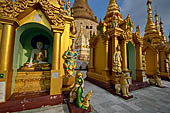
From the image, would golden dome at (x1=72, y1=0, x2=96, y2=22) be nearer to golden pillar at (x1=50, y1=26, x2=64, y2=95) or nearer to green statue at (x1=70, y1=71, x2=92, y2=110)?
golden pillar at (x1=50, y1=26, x2=64, y2=95)

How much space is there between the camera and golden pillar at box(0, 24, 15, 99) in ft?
10.1

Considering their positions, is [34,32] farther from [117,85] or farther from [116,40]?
[117,85]

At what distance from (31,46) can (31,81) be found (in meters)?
2.71

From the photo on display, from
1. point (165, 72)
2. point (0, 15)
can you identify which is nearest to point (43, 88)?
point (0, 15)

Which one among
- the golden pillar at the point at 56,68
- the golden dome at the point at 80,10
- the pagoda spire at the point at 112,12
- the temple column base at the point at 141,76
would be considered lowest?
the temple column base at the point at 141,76

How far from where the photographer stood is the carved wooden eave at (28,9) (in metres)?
3.31

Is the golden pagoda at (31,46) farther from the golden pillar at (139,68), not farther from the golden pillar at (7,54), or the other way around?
the golden pillar at (139,68)

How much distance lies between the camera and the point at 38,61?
4.89 m

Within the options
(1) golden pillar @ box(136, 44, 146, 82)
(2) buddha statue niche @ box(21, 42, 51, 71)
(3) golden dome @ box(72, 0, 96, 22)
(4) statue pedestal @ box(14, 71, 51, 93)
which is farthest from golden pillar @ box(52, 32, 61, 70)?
(3) golden dome @ box(72, 0, 96, 22)

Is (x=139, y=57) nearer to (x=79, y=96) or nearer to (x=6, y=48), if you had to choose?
(x=79, y=96)

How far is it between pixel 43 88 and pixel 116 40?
648 cm

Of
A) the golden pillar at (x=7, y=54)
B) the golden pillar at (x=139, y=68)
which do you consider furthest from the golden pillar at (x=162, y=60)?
the golden pillar at (x=7, y=54)

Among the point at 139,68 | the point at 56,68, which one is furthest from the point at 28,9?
the point at 139,68

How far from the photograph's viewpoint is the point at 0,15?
124 inches
